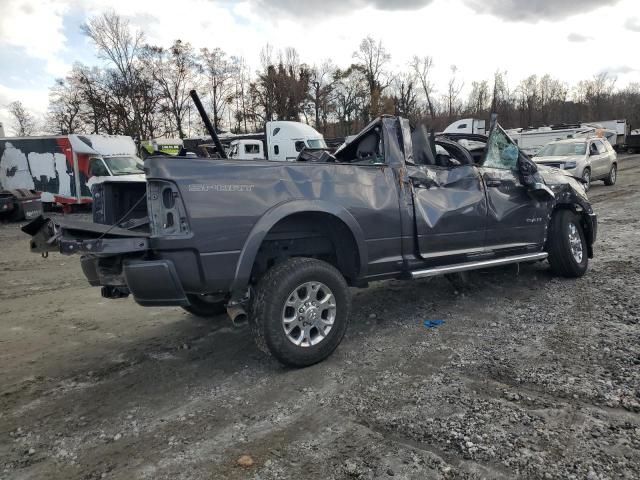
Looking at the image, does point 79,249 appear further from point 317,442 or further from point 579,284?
point 579,284

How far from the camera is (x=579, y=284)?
19.2 feet

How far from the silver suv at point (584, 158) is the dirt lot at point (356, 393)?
35.9 ft

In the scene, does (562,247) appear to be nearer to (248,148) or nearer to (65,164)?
(65,164)

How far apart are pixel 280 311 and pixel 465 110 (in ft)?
231

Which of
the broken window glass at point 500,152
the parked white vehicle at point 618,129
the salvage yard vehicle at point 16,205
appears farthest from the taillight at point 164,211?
the parked white vehicle at point 618,129

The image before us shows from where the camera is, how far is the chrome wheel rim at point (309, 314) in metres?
3.77

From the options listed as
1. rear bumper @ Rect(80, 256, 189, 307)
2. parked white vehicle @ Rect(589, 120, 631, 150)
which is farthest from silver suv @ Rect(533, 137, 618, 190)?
parked white vehicle @ Rect(589, 120, 631, 150)

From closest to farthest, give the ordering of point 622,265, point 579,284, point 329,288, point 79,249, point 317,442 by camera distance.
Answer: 1. point 317,442
2. point 79,249
3. point 329,288
4. point 579,284
5. point 622,265

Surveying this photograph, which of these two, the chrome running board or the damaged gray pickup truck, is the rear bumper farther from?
the chrome running board

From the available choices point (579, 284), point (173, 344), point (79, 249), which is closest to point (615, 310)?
point (579, 284)

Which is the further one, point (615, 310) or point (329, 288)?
point (615, 310)

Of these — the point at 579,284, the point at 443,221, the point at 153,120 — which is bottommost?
the point at 579,284

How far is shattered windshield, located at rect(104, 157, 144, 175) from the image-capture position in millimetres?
17531

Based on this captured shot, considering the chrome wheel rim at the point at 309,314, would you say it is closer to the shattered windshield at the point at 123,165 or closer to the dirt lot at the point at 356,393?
the dirt lot at the point at 356,393
